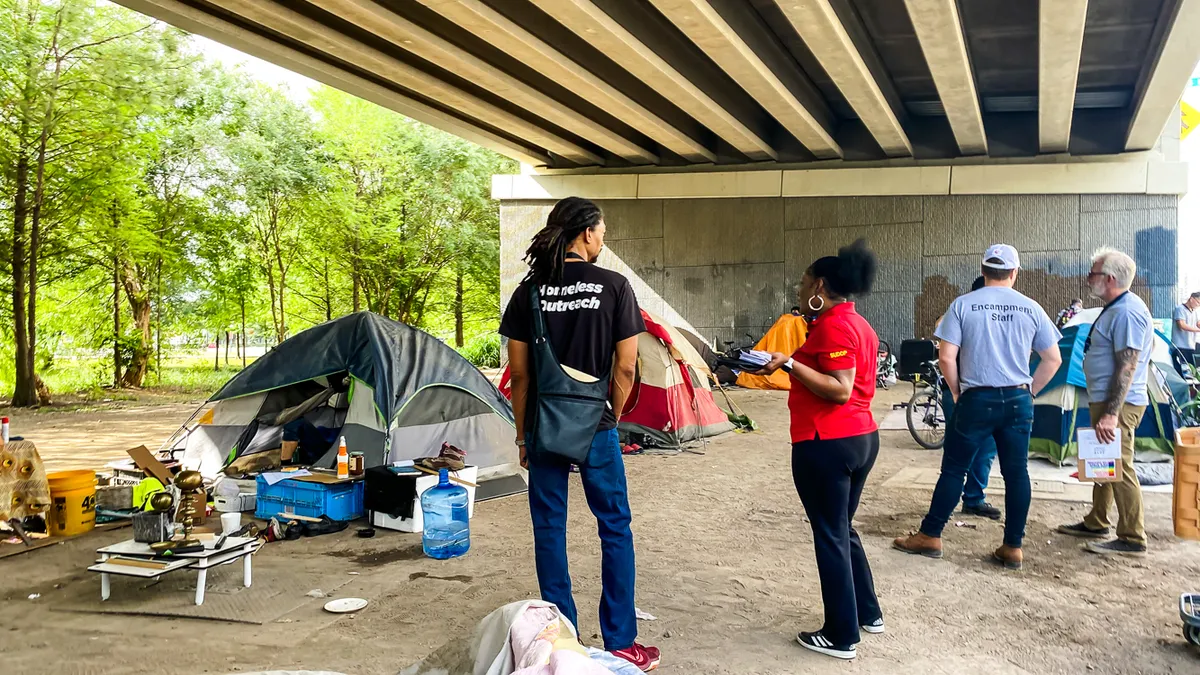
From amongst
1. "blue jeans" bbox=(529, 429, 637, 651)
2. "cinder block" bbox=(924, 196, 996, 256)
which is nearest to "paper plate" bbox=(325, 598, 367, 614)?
"blue jeans" bbox=(529, 429, 637, 651)

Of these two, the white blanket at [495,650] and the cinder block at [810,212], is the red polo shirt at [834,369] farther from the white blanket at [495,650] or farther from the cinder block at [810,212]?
the cinder block at [810,212]

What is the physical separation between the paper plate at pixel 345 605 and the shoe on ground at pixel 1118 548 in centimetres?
423

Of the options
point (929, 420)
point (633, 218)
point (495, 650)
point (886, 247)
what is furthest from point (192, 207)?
point (495, 650)

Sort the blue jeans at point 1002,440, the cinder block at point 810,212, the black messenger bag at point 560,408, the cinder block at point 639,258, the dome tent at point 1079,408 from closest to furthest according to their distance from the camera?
1. the black messenger bag at point 560,408
2. the blue jeans at point 1002,440
3. the dome tent at point 1079,408
4. the cinder block at point 810,212
5. the cinder block at point 639,258

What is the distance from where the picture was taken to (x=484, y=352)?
83.3ft

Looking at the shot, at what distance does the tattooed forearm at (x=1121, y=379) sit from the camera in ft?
15.3

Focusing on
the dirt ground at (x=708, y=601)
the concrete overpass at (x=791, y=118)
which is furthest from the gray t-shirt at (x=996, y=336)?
the concrete overpass at (x=791, y=118)

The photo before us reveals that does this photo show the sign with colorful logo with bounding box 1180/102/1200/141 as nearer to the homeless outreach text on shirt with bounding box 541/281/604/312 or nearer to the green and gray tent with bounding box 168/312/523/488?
the green and gray tent with bounding box 168/312/523/488

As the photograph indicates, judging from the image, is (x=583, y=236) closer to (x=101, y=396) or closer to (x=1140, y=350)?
(x=1140, y=350)

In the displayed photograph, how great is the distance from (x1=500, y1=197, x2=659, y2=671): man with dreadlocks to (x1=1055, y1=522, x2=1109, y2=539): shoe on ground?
11.4ft

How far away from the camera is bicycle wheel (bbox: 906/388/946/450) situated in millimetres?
8922

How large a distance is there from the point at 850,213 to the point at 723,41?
7664 mm

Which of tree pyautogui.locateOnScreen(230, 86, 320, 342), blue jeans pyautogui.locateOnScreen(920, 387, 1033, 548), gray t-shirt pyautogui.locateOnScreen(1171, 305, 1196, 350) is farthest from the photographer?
tree pyautogui.locateOnScreen(230, 86, 320, 342)

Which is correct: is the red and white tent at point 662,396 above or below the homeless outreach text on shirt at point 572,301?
below
